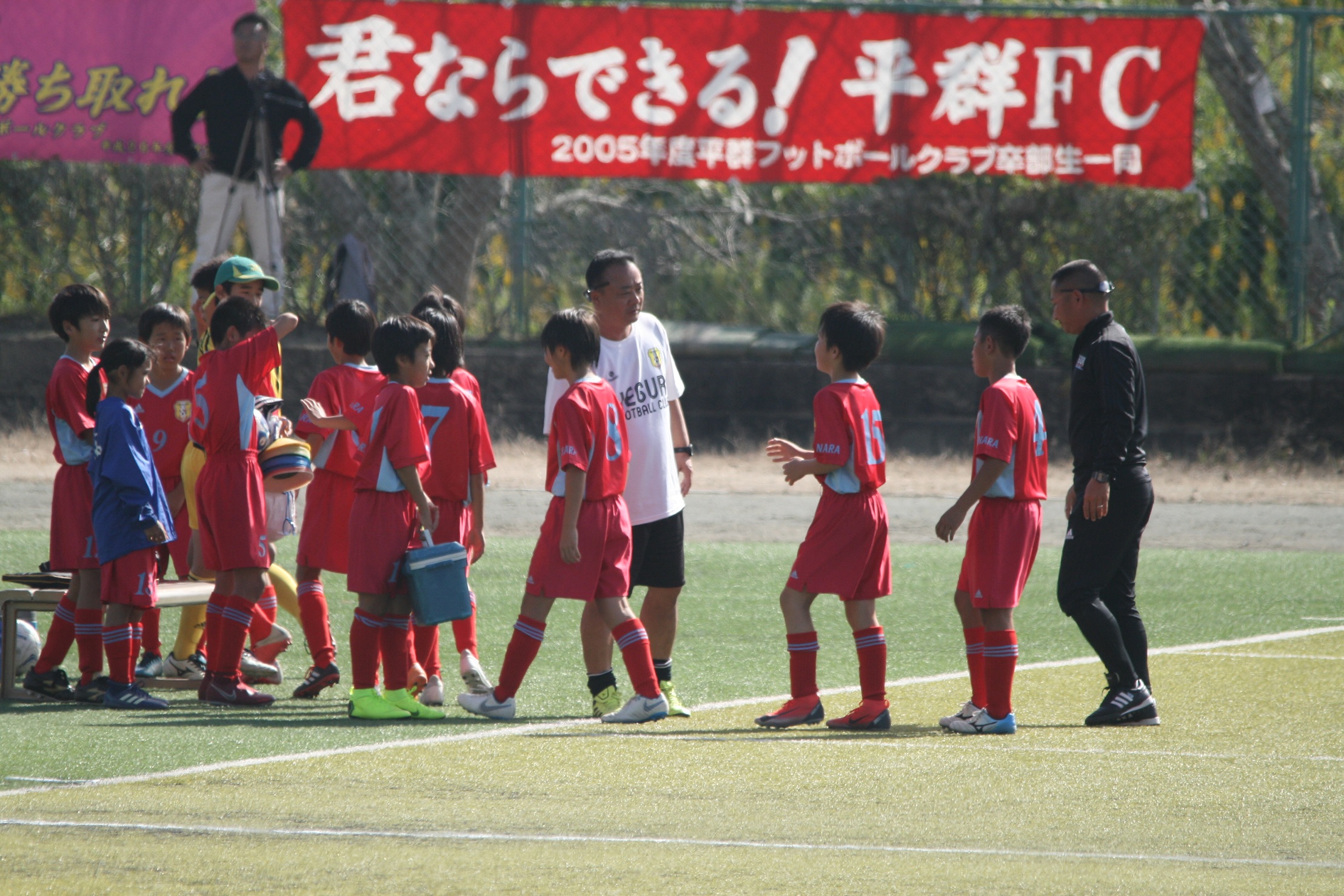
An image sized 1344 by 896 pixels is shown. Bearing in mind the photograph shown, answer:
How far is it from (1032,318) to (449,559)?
9.12 metres

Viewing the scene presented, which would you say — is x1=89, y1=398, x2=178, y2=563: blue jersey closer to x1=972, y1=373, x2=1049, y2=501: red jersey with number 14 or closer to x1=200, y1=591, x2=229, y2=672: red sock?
x1=200, y1=591, x2=229, y2=672: red sock

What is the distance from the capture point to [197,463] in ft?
22.0

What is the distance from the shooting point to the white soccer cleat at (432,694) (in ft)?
21.0

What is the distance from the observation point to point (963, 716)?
582 centimetres

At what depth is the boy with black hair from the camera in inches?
244

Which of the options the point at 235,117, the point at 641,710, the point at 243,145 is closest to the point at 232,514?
the point at 641,710

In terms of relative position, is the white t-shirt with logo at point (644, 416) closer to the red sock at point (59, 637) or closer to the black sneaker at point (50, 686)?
the red sock at point (59, 637)

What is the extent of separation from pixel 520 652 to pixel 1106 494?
2.17 metres

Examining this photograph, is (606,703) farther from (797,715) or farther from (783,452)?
(783,452)

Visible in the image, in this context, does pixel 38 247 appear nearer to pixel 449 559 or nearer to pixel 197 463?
pixel 197 463

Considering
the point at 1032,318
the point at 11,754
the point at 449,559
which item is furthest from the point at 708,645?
the point at 1032,318

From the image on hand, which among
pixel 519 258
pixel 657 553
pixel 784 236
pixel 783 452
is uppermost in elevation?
pixel 784 236

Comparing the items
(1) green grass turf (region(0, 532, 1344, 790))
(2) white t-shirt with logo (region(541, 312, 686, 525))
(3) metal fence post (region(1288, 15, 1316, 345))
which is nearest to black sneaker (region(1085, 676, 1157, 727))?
(1) green grass turf (region(0, 532, 1344, 790))

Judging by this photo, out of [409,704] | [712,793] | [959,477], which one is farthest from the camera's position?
[959,477]
